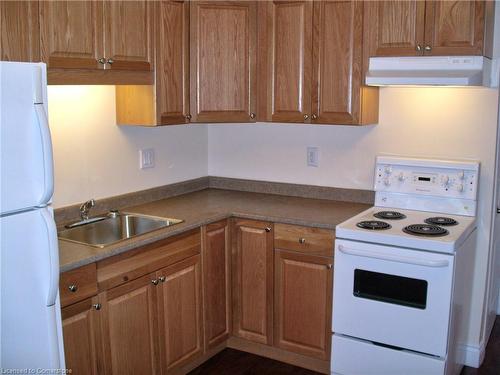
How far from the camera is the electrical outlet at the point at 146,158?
3594 millimetres

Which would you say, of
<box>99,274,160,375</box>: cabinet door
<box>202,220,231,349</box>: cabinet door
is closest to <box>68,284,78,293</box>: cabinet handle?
<box>99,274,160,375</box>: cabinet door

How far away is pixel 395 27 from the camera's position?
308cm

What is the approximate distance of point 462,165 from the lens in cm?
324

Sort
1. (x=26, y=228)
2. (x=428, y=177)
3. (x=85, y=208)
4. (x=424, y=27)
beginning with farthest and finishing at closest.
A: (x=428, y=177) < (x=85, y=208) < (x=424, y=27) < (x=26, y=228)

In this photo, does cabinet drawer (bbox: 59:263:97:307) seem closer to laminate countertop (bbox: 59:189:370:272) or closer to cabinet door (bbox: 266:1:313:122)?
laminate countertop (bbox: 59:189:370:272)

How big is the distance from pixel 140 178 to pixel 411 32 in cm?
171

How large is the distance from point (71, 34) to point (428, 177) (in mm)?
1968

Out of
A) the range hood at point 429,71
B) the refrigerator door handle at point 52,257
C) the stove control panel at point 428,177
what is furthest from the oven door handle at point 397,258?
the refrigerator door handle at point 52,257

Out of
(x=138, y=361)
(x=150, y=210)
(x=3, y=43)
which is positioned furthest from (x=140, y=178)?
(x=3, y=43)

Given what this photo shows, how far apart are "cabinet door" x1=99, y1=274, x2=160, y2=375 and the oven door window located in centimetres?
100

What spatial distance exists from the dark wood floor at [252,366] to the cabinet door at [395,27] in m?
1.77

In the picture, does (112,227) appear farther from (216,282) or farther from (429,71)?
(429,71)

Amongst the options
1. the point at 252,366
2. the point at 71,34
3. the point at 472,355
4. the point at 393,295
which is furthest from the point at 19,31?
the point at 472,355

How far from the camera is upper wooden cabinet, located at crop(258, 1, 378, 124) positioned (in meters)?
3.21
